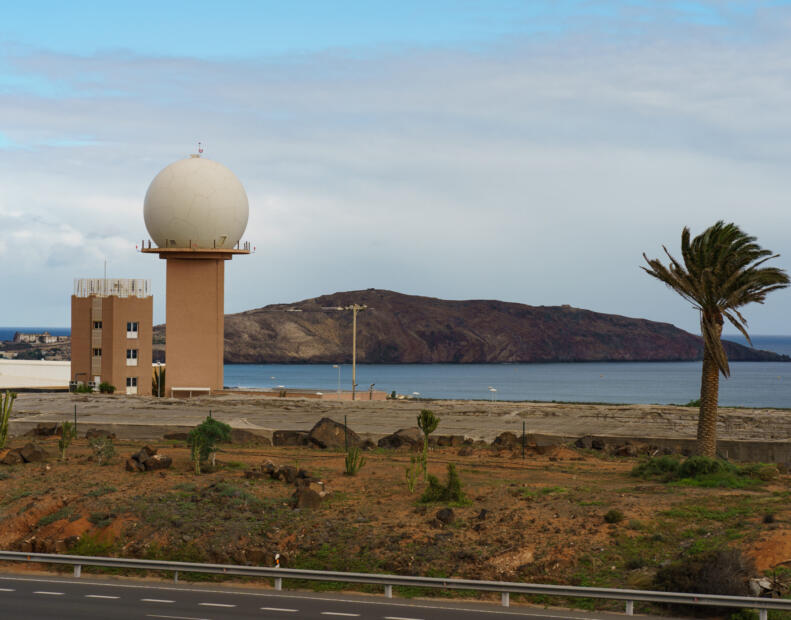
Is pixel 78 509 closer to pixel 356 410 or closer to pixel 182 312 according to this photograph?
pixel 356 410

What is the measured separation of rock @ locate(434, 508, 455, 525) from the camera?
19.8 meters

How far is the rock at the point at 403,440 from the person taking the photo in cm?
3500

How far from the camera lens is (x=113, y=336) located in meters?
70.2

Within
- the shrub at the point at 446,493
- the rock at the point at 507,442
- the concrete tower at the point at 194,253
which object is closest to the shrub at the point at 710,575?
the shrub at the point at 446,493

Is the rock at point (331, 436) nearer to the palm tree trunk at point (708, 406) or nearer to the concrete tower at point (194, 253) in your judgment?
the palm tree trunk at point (708, 406)

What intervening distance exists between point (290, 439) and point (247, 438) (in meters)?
2.18

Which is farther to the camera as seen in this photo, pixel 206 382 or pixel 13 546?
pixel 206 382

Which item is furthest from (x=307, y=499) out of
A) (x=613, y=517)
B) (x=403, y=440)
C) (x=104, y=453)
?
(x=403, y=440)

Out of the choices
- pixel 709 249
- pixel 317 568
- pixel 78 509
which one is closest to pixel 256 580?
pixel 317 568

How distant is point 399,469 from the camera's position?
27.8 metres

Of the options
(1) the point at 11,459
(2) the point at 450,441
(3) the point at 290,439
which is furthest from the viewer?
(2) the point at 450,441

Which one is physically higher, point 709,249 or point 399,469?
point 709,249

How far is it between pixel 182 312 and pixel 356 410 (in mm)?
15338

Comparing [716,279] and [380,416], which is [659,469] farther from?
[380,416]
